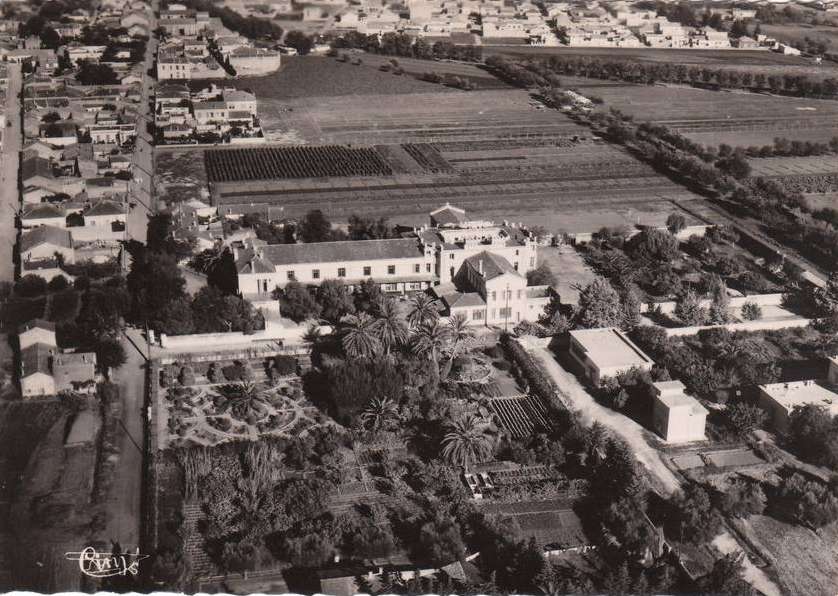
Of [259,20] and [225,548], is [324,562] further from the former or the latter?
[259,20]

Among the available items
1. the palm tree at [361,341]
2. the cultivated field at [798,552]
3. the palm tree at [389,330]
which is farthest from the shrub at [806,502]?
the palm tree at [361,341]

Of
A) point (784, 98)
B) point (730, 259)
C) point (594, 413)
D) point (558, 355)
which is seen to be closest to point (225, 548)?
point (594, 413)

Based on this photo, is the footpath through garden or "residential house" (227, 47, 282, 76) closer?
the footpath through garden

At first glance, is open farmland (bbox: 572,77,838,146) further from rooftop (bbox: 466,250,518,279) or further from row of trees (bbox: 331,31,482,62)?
rooftop (bbox: 466,250,518,279)

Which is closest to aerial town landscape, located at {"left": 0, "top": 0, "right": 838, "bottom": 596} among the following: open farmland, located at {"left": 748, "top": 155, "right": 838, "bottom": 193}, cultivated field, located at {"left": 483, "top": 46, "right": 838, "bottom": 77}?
open farmland, located at {"left": 748, "top": 155, "right": 838, "bottom": 193}

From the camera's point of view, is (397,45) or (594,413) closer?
(594,413)

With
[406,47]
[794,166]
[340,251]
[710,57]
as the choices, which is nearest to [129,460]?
[340,251]
